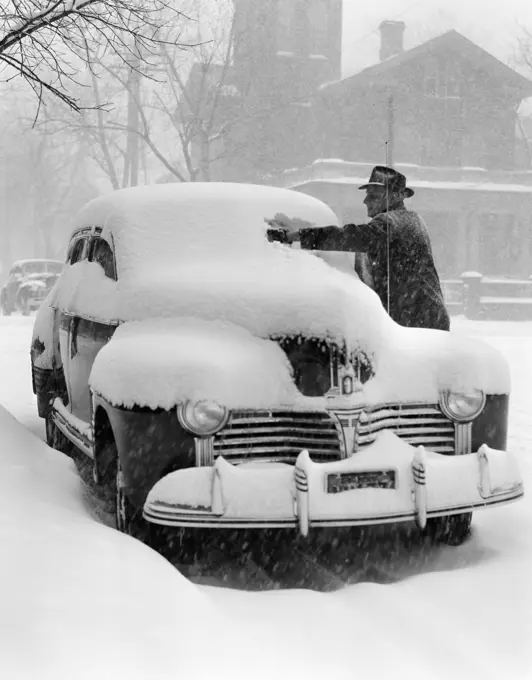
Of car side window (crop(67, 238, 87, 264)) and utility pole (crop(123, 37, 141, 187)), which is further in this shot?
utility pole (crop(123, 37, 141, 187))

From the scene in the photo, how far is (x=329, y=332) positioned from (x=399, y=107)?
31322 millimetres

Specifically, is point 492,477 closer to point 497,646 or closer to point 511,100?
Result: point 497,646

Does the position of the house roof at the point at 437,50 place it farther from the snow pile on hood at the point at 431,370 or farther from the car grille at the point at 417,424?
the car grille at the point at 417,424

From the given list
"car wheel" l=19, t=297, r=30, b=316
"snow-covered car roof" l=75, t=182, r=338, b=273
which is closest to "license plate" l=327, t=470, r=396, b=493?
"snow-covered car roof" l=75, t=182, r=338, b=273

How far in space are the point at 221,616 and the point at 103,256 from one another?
2.68 meters

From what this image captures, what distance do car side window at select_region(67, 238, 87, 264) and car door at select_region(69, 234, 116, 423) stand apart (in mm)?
200

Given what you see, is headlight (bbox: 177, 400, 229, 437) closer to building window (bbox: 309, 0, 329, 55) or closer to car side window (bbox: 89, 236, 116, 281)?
car side window (bbox: 89, 236, 116, 281)

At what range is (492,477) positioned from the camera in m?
3.82

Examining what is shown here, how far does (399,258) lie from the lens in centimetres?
527

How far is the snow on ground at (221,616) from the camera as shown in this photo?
8.62 feet

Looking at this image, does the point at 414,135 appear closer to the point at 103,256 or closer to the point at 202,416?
the point at 103,256

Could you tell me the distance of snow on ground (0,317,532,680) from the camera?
263 cm

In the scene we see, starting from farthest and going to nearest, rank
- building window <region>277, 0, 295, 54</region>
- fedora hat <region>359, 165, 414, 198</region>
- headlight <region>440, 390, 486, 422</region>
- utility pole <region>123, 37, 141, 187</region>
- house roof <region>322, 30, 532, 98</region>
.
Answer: house roof <region>322, 30, 532, 98</region>
building window <region>277, 0, 295, 54</region>
utility pole <region>123, 37, 141, 187</region>
fedora hat <region>359, 165, 414, 198</region>
headlight <region>440, 390, 486, 422</region>

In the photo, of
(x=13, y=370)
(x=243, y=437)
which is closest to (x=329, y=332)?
(x=243, y=437)
